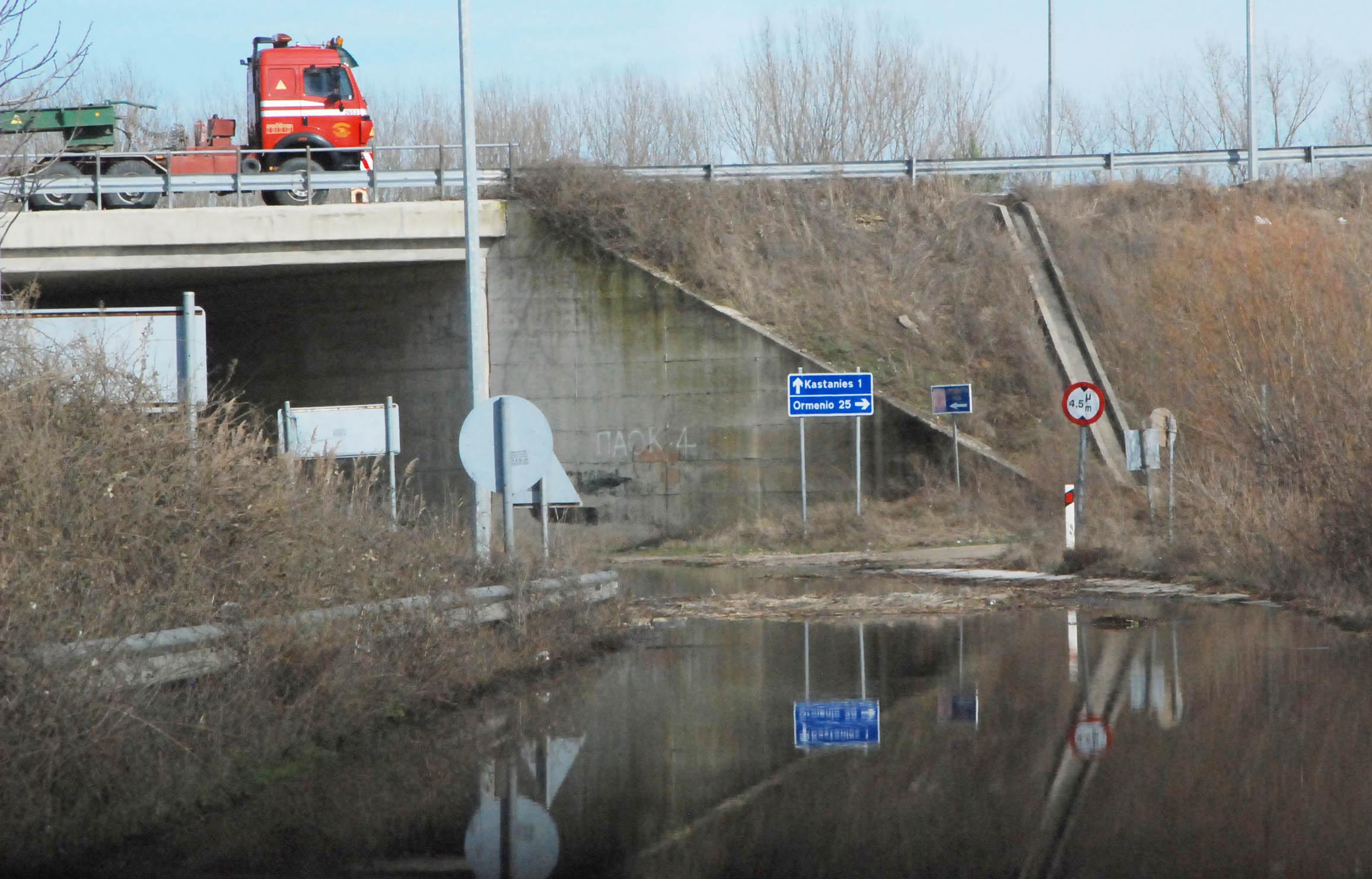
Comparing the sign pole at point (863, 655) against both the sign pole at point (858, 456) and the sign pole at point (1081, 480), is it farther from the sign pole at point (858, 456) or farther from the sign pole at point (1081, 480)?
the sign pole at point (858, 456)

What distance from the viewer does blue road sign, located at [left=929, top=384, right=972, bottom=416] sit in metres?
25.9

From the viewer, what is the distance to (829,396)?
87.0 feet

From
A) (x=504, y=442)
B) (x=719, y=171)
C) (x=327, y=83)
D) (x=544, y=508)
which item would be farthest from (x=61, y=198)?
(x=504, y=442)

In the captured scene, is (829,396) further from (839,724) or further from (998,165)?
(839,724)

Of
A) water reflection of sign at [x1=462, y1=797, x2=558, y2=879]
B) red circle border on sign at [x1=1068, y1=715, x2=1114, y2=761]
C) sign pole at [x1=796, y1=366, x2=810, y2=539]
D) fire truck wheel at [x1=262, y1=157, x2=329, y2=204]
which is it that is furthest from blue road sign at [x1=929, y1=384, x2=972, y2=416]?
water reflection of sign at [x1=462, y1=797, x2=558, y2=879]

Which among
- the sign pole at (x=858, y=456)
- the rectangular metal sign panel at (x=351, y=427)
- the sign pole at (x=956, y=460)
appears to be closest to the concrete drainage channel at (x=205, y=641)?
the rectangular metal sign panel at (x=351, y=427)

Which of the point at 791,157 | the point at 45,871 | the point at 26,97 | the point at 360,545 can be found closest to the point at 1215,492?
the point at 360,545

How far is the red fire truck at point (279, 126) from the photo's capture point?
96.5 ft

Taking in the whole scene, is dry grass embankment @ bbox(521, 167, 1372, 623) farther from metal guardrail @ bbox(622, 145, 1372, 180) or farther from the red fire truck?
the red fire truck

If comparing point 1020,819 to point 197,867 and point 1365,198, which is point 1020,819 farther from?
point 1365,198

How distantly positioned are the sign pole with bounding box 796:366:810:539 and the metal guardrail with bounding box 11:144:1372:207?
256 inches

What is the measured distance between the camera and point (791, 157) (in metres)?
48.3

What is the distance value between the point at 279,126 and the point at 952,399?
54.2 ft

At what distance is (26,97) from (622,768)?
22.1ft
